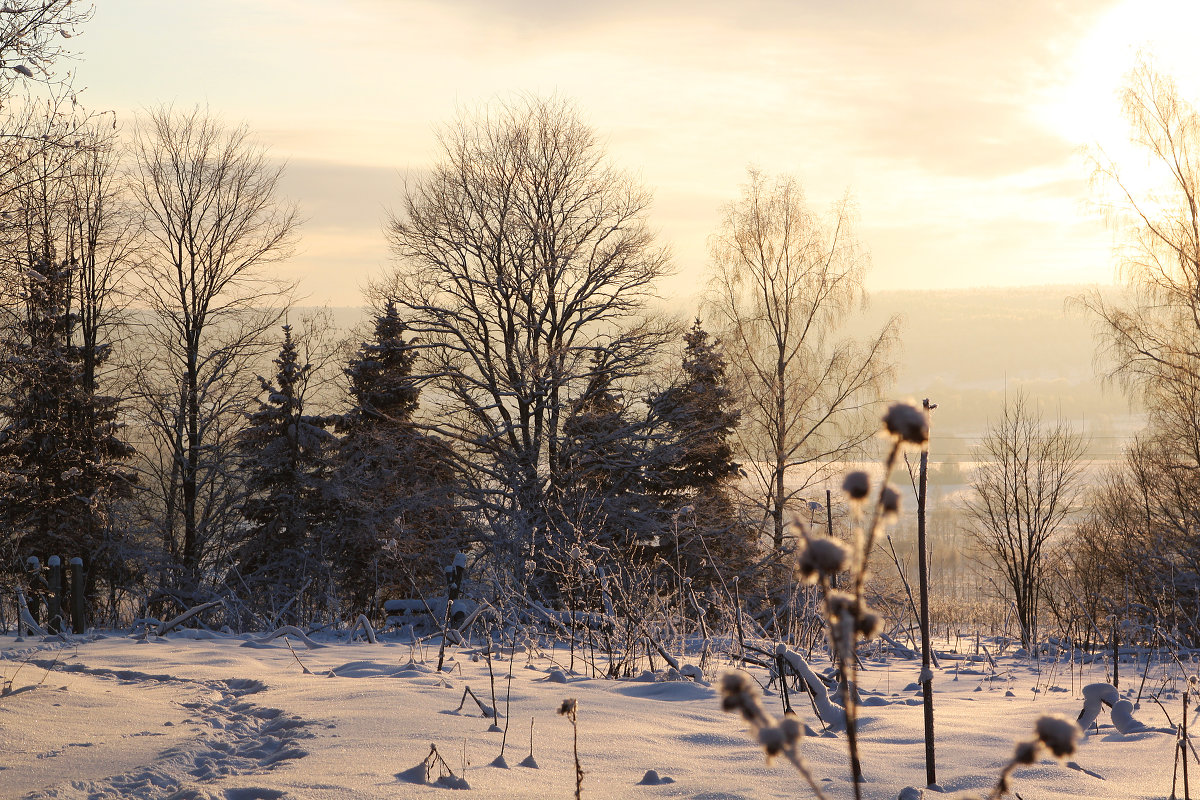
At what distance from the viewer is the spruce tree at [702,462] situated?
68.8 ft

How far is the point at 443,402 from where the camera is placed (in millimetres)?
21547

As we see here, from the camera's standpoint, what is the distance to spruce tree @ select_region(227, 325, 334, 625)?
910 inches

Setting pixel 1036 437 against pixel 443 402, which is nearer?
pixel 443 402

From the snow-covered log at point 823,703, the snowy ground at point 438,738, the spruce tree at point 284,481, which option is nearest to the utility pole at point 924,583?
the snowy ground at point 438,738

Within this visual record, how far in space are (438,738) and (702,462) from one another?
20204 mm

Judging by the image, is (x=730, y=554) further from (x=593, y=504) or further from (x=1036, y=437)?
(x=1036, y=437)

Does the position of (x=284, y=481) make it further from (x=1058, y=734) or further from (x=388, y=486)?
(x=1058, y=734)

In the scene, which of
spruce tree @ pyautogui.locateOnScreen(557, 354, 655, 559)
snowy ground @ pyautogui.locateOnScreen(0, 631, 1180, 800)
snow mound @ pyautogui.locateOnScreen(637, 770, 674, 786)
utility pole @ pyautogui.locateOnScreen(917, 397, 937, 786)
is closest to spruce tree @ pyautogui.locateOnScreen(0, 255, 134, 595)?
spruce tree @ pyautogui.locateOnScreen(557, 354, 655, 559)

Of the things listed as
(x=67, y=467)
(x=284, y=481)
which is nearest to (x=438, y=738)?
(x=67, y=467)

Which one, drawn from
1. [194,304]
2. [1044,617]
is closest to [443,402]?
[194,304]

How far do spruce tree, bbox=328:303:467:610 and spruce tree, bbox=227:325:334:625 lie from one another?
0.72 meters

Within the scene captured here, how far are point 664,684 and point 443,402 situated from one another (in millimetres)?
17811

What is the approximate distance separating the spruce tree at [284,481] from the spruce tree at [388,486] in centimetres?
72

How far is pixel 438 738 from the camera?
9.56ft
